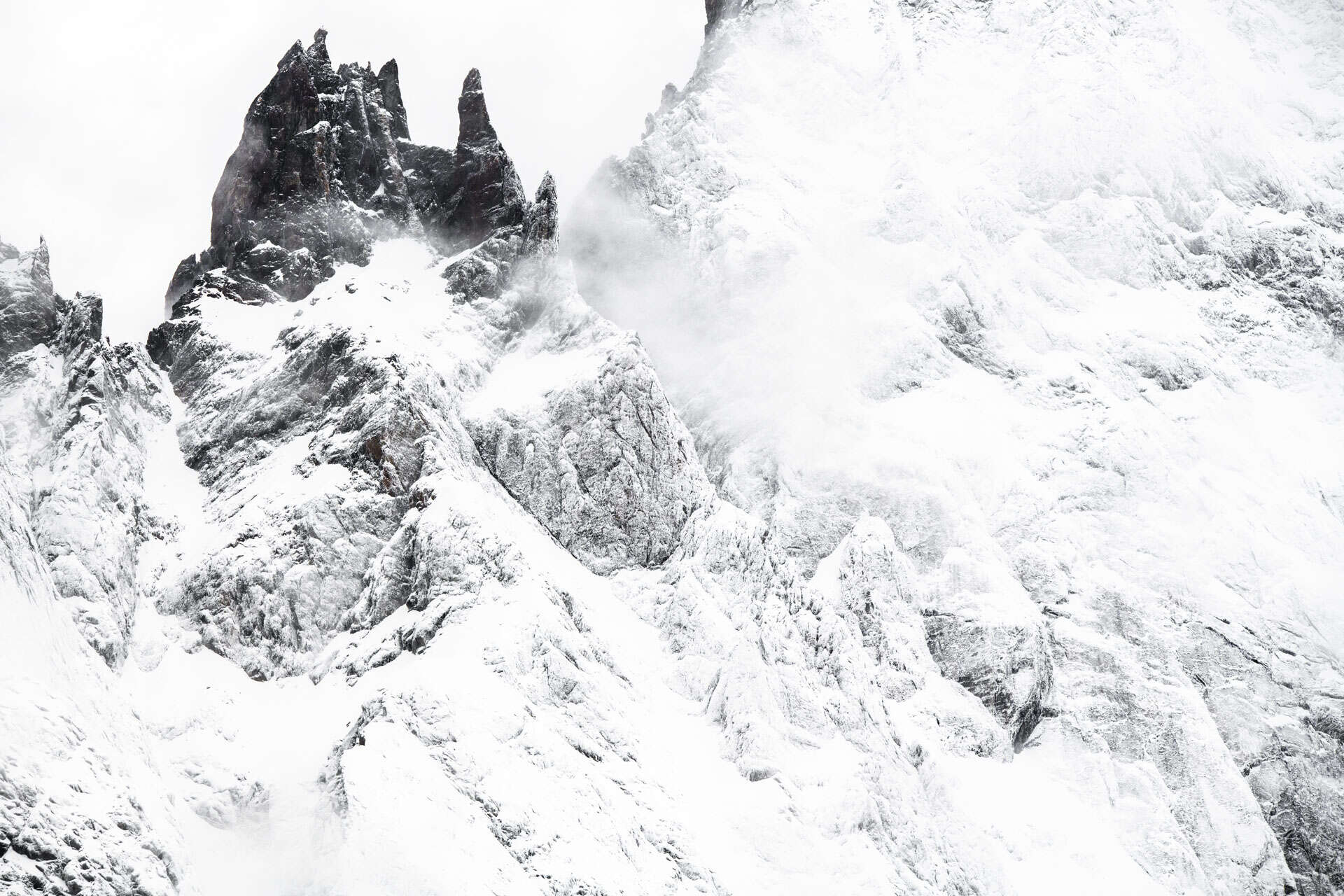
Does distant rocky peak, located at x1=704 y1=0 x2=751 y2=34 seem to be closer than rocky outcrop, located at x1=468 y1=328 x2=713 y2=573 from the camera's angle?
No

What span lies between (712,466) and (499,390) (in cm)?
1924

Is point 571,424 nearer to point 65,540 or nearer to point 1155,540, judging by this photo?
point 65,540

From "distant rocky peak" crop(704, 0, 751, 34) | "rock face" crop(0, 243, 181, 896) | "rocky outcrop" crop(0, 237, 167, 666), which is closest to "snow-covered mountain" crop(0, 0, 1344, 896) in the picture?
"rock face" crop(0, 243, 181, 896)

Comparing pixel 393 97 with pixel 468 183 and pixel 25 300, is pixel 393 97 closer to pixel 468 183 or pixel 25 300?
pixel 468 183

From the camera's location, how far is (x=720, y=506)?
96688 millimetres

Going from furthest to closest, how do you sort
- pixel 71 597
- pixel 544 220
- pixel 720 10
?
pixel 720 10, pixel 544 220, pixel 71 597

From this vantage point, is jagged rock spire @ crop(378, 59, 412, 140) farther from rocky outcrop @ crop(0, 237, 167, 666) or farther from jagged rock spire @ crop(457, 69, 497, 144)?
rocky outcrop @ crop(0, 237, 167, 666)

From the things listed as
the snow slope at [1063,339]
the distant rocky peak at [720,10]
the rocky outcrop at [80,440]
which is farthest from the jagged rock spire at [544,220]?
the distant rocky peak at [720,10]

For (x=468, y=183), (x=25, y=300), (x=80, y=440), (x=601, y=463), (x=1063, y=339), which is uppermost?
(x=25, y=300)

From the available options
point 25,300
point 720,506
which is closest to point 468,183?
point 25,300

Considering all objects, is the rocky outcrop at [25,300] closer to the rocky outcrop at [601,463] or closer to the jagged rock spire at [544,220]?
the rocky outcrop at [601,463]

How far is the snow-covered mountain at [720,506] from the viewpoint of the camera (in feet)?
235

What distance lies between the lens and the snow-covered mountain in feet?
235

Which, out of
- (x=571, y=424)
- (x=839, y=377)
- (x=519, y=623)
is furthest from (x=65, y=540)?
(x=839, y=377)
